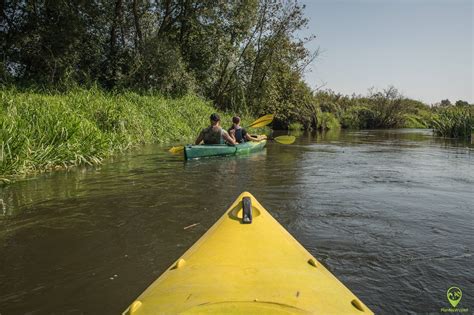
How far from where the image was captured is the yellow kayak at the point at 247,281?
1.88 m

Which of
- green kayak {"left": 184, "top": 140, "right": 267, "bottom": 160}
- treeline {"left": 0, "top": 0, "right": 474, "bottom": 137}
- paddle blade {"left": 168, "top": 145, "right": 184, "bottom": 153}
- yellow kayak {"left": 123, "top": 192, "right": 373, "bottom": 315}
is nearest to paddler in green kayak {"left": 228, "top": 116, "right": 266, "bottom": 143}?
green kayak {"left": 184, "top": 140, "right": 267, "bottom": 160}

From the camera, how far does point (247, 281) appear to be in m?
2.16

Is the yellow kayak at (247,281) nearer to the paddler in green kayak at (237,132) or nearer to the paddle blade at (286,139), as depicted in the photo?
the paddler in green kayak at (237,132)

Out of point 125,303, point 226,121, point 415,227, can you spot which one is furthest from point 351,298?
point 226,121

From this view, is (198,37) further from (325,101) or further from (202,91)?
(325,101)

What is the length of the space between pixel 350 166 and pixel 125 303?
24.2 feet

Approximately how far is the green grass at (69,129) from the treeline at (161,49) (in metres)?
2.87

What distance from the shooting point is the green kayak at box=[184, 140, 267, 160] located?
9.27 metres

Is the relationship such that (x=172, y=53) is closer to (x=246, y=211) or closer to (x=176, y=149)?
(x=176, y=149)

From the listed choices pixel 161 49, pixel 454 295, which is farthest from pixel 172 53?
pixel 454 295

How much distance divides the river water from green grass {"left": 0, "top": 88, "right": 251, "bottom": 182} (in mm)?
423

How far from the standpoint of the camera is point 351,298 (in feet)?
6.68

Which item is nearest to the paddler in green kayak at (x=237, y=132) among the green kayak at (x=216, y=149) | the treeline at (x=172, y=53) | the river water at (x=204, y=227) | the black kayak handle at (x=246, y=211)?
the green kayak at (x=216, y=149)

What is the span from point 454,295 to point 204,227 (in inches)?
95.0
